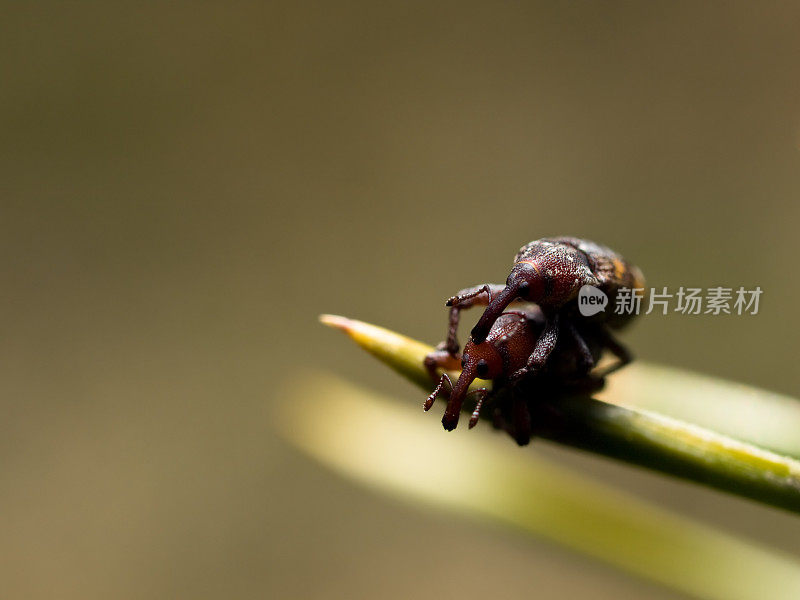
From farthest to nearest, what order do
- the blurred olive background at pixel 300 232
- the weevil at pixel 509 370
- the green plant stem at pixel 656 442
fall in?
the blurred olive background at pixel 300 232 → the weevil at pixel 509 370 → the green plant stem at pixel 656 442

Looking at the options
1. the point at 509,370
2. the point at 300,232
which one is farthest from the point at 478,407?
the point at 300,232

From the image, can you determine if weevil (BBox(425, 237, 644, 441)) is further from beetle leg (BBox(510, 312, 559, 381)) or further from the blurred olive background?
the blurred olive background

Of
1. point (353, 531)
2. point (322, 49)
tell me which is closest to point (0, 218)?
point (322, 49)

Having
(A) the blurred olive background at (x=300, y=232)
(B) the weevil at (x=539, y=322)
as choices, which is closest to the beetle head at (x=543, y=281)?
(B) the weevil at (x=539, y=322)

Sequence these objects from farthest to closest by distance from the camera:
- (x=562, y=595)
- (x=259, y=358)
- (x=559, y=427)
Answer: (x=259, y=358), (x=562, y=595), (x=559, y=427)

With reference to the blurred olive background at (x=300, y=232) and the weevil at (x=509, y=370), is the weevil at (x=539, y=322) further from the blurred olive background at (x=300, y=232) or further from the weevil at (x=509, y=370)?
the blurred olive background at (x=300, y=232)

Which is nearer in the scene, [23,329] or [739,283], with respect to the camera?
[739,283]

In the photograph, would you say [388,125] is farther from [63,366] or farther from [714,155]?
[63,366]
